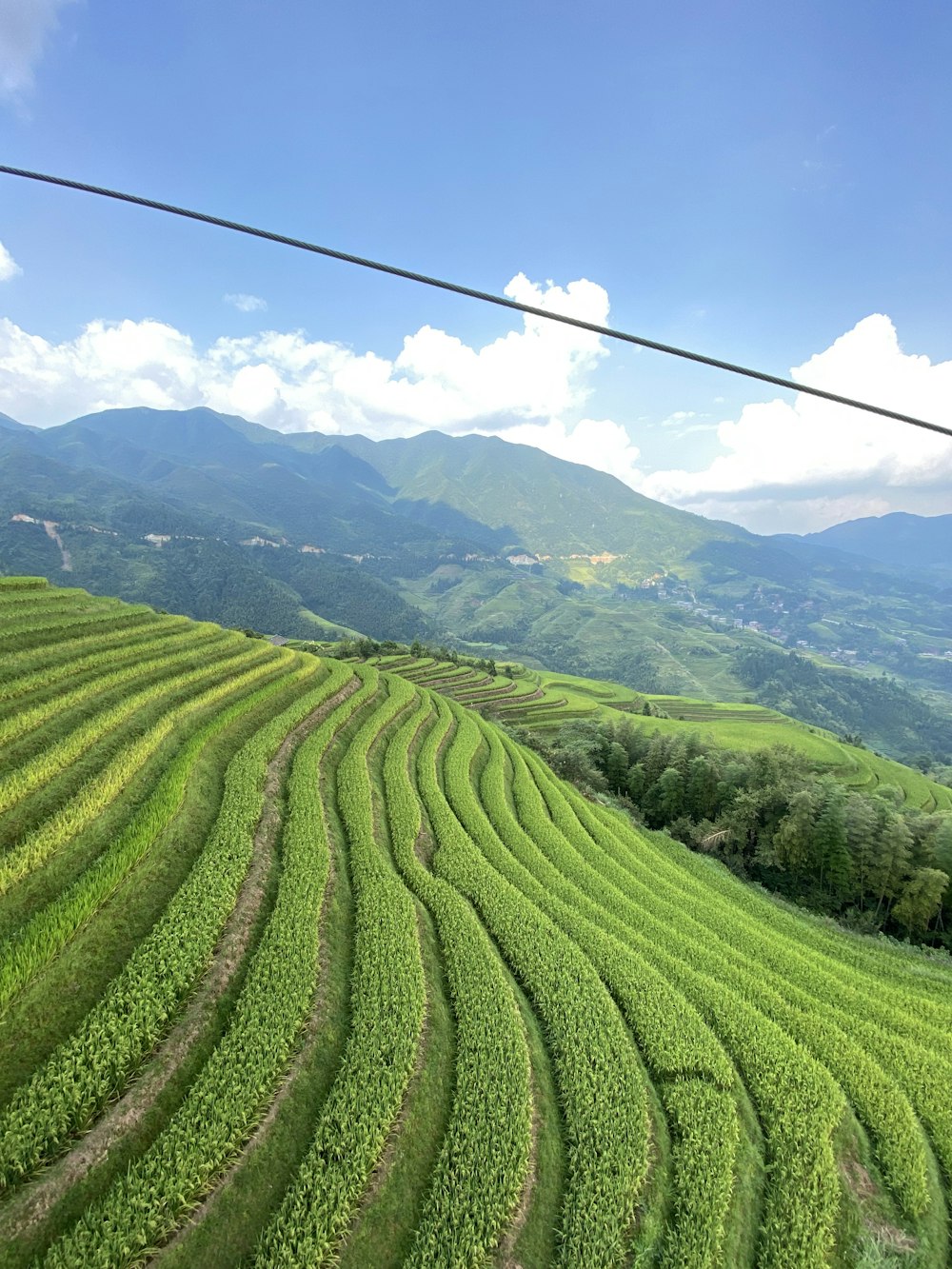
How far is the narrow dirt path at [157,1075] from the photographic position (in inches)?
267

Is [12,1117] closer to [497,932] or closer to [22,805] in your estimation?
[22,805]

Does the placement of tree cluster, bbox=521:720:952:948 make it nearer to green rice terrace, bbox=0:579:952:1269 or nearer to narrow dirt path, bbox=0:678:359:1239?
green rice terrace, bbox=0:579:952:1269

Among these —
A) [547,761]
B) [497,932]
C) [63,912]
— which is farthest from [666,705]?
[63,912]

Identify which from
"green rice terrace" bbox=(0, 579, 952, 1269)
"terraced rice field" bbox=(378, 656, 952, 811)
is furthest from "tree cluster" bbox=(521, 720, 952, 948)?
"terraced rice field" bbox=(378, 656, 952, 811)

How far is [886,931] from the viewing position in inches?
1396

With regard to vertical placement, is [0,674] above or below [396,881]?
above

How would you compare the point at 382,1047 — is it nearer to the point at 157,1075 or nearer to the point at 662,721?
the point at 157,1075

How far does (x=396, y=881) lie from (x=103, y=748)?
38.5 feet

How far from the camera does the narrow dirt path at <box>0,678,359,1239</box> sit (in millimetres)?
6785

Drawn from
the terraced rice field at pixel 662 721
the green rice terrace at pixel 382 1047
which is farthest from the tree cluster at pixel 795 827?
the terraced rice field at pixel 662 721

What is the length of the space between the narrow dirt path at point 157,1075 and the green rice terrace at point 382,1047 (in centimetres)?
5

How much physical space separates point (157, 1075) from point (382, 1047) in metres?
4.09

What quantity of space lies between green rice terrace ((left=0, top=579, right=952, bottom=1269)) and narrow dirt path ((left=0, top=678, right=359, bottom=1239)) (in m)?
0.05

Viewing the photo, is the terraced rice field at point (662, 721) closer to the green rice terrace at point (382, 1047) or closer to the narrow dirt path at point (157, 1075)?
the green rice terrace at point (382, 1047)
